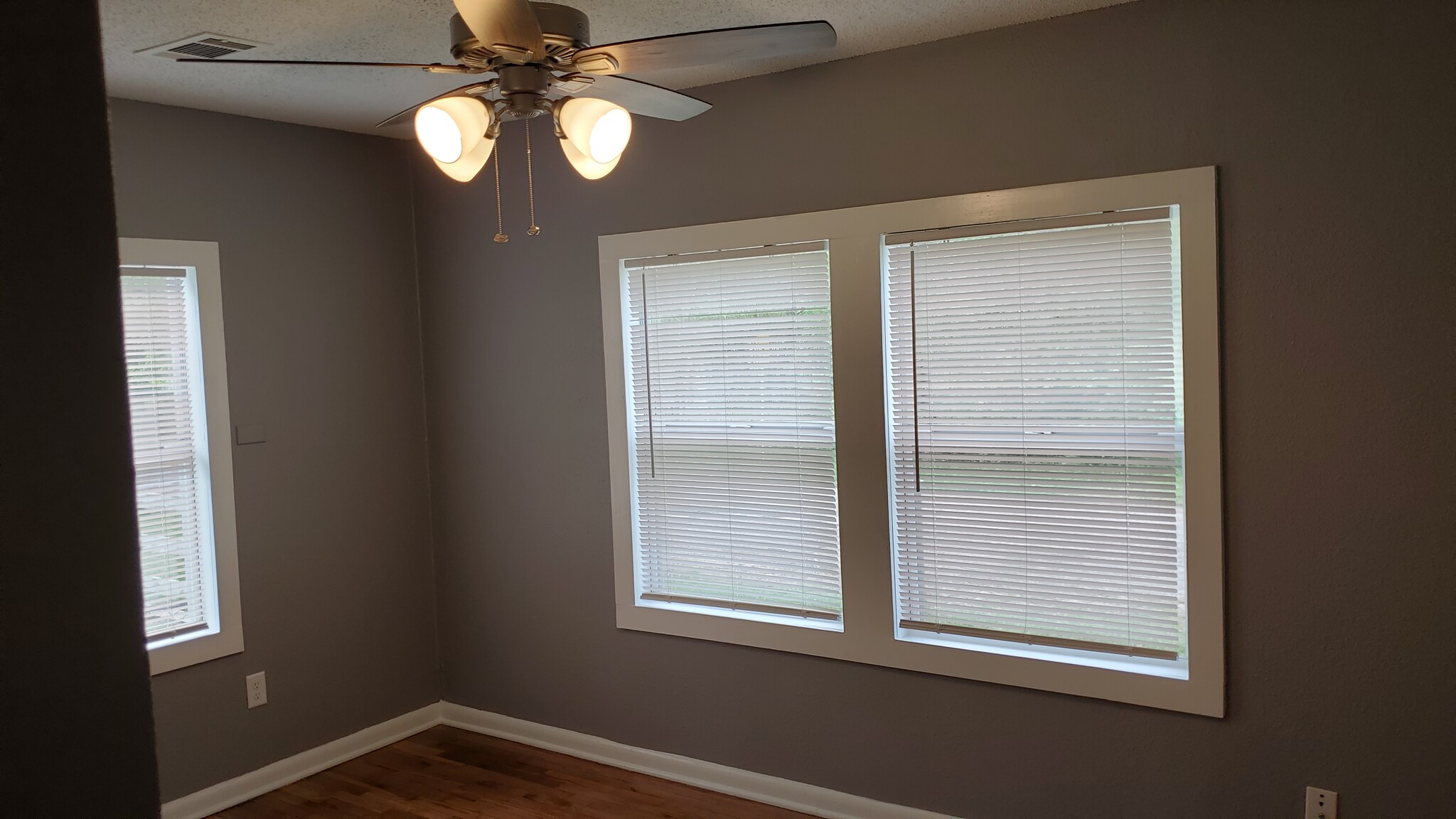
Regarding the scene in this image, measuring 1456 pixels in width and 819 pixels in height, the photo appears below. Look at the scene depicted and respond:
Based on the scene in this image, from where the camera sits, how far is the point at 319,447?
3.88 meters

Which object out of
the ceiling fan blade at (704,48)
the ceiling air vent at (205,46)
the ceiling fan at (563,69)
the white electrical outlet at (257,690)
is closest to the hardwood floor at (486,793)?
the white electrical outlet at (257,690)

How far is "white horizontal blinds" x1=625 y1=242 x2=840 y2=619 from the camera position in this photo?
3250mm

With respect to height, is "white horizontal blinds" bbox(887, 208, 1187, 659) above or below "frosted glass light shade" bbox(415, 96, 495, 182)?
below

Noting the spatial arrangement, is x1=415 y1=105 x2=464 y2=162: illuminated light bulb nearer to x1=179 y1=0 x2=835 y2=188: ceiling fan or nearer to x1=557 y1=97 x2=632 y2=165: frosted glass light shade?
x1=179 y1=0 x2=835 y2=188: ceiling fan

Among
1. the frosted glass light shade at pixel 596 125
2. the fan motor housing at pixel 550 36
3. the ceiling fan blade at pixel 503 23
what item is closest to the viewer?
the ceiling fan blade at pixel 503 23

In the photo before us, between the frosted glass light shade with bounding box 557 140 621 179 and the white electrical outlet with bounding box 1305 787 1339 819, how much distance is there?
2422 mm

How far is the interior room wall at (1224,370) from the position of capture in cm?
236

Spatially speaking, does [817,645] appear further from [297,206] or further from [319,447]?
[297,206]

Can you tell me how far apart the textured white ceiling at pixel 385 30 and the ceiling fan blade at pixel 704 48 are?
0.53 meters

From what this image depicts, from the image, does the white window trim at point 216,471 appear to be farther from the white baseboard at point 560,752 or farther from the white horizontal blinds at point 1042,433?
the white horizontal blinds at point 1042,433

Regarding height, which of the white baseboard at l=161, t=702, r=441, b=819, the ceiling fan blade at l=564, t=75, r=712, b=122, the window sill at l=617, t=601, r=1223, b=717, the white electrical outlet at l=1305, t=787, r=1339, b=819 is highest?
the ceiling fan blade at l=564, t=75, r=712, b=122

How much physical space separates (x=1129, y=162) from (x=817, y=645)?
1.82 m

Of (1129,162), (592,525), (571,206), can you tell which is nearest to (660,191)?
(571,206)

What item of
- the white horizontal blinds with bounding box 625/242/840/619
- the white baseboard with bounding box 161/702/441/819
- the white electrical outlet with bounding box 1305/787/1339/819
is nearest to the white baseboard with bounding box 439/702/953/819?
the white baseboard with bounding box 161/702/441/819
